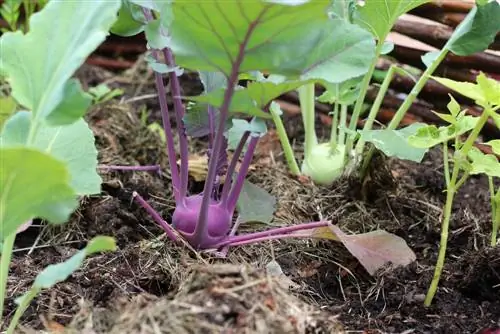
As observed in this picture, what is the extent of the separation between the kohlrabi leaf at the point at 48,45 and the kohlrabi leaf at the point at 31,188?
7 cm

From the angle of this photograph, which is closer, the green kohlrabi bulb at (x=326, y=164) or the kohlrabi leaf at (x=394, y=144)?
the kohlrabi leaf at (x=394, y=144)

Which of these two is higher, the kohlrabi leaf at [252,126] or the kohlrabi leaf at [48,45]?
the kohlrabi leaf at [48,45]

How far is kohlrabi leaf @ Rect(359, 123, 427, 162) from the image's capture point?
984 mm

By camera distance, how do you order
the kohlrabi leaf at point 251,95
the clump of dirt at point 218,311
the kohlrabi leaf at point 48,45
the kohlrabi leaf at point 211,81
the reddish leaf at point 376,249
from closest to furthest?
1. the clump of dirt at point 218,311
2. the kohlrabi leaf at point 48,45
3. the kohlrabi leaf at point 251,95
4. the reddish leaf at point 376,249
5. the kohlrabi leaf at point 211,81

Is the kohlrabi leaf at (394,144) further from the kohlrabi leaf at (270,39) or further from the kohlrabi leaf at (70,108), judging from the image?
the kohlrabi leaf at (70,108)

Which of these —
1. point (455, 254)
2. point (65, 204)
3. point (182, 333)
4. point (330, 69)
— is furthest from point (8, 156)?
point (455, 254)

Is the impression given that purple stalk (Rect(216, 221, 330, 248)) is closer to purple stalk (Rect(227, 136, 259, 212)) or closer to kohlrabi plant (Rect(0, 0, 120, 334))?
purple stalk (Rect(227, 136, 259, 212))

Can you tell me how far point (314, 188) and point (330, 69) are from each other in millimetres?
435

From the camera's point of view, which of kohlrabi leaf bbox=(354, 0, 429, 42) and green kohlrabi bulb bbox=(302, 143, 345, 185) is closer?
kohlrabi leaf bbox=(354, 0, 429, 42)

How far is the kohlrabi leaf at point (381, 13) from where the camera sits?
106 cm

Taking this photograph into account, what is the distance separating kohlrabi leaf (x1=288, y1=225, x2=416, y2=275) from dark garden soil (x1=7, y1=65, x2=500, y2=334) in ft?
0.08

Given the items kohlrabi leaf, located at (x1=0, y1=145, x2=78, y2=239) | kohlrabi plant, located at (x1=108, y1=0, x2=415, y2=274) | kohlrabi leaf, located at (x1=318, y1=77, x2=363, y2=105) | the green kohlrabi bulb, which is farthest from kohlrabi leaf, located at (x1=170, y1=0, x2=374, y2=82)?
the green kohlrabi bulb

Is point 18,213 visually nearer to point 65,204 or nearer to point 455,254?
point 65,204

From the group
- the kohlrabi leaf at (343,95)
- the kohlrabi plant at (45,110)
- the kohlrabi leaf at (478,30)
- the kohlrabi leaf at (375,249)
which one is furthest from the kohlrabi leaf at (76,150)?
→ the kohlrabi leaf at (478,30)
